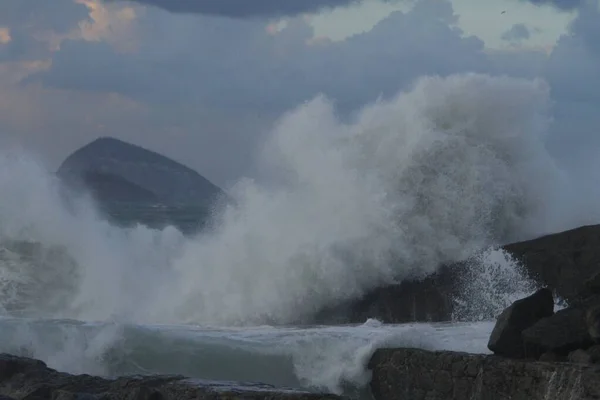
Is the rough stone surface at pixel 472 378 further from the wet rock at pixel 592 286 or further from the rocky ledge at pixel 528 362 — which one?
the wet rock at pixel 592 286

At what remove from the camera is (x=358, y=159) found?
1911 centimetres

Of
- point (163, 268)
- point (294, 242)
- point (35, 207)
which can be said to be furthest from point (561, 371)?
point (35, 207)

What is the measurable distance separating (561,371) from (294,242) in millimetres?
8980

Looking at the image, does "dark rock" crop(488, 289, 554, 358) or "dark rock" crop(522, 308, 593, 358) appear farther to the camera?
"dark rock" crop(488, 289, 554, 358)

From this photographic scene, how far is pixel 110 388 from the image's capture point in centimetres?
1049

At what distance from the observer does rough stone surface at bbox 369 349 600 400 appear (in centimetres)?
947

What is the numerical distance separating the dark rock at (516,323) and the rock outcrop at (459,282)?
13.0 feet

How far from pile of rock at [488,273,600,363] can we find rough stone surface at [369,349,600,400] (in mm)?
253

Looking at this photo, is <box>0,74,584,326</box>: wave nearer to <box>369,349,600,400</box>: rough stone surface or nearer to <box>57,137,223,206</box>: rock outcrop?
<box>369,349,600,400</box>: rough stone surface

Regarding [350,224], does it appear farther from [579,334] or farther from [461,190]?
[579,334]

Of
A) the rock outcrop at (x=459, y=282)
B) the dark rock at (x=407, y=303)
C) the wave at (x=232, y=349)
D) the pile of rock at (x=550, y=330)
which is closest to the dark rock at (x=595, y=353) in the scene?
the pile of rock at (x=550, y=330)

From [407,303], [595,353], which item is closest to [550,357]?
[595,353]

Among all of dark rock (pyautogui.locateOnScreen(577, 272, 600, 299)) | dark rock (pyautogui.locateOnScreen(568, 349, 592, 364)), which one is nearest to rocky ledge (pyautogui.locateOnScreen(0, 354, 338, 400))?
dark rock (pyautogui.locateOnScreen(568, 349, 592, 364))

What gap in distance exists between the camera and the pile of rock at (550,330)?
985cm
